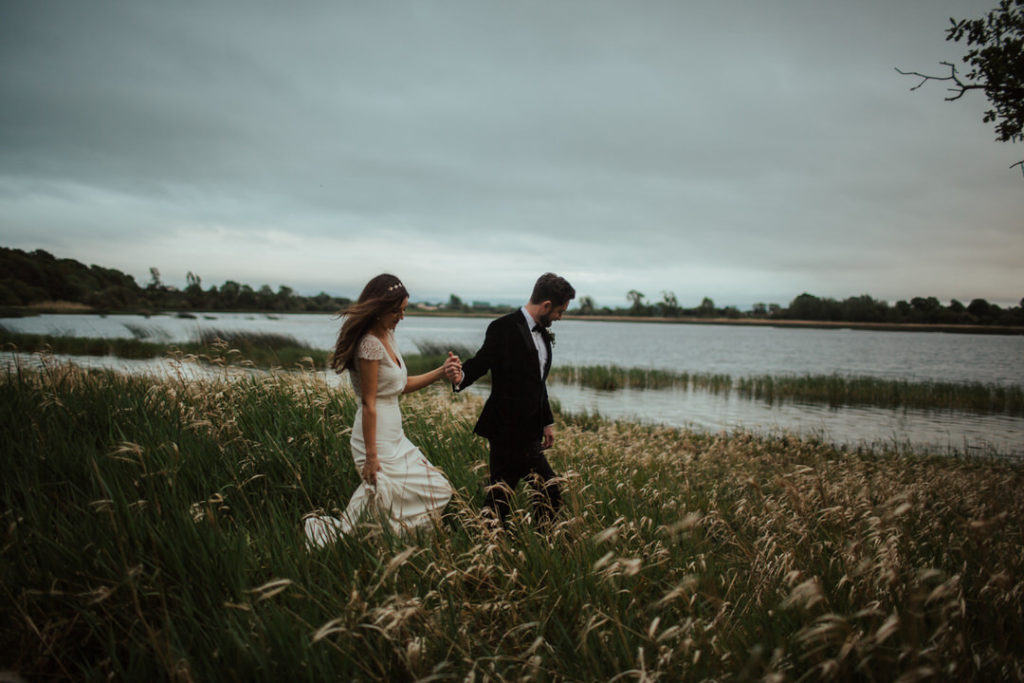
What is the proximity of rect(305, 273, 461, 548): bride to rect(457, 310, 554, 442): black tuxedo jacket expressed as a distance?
0.80m

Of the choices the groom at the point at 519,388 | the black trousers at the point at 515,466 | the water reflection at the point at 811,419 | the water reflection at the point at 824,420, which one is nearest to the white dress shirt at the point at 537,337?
the groom at the point at 519,388

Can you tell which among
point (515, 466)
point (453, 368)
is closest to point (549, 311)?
point (453, 368)

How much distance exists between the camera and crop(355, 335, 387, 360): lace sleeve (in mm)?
4355

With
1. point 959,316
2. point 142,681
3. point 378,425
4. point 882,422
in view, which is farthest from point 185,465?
point 959,316

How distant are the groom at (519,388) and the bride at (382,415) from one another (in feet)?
2.25

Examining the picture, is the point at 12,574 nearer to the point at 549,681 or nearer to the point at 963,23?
the point at 549,681

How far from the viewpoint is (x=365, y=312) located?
14.5ft

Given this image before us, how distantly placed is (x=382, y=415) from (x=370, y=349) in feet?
1.98

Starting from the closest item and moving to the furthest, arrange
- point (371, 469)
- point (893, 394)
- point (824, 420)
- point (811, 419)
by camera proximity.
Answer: point (371, 469) < point (824, 420) < point (811, 419) < point (893, 394)

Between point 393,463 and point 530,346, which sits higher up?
point 530,346

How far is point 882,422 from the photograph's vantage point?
18203 millimetres

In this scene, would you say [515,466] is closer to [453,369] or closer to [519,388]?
[519,388]

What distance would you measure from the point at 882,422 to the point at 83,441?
21594mm

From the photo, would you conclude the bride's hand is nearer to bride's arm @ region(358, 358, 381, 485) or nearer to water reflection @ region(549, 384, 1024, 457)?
bride's arm @ region(358, 358, 381, 485)
